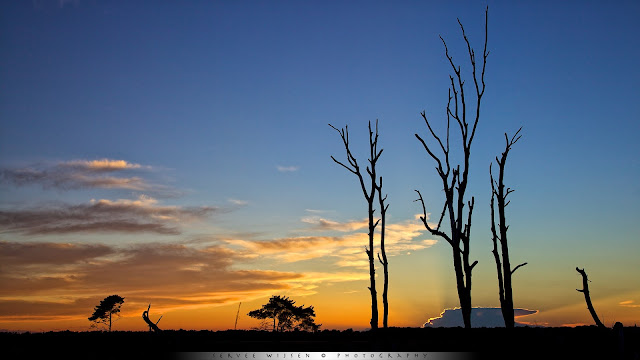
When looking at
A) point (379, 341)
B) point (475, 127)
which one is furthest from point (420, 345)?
point (475, 127)

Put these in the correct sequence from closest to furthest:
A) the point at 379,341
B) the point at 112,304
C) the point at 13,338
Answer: the point at 379,341 < the point at 13,338 < the point at 112,304

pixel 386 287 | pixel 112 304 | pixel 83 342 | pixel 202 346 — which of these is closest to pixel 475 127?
pixel 386 287

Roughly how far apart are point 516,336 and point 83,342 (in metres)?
9.25

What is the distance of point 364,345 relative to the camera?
11820 millimetres

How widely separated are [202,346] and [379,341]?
370 cm

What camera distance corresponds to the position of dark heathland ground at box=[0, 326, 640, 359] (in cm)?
1138

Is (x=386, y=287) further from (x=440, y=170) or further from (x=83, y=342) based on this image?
(x=83, y=342)

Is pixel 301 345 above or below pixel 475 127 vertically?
below

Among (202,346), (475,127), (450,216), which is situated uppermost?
(475,127)

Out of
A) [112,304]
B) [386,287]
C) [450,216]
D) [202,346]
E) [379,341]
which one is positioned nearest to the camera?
[379,341]

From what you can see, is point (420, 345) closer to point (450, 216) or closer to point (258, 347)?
point (258, 347)

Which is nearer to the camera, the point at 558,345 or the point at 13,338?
the point at 558,345

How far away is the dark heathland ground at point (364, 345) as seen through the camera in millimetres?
11383

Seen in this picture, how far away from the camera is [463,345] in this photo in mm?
11648
